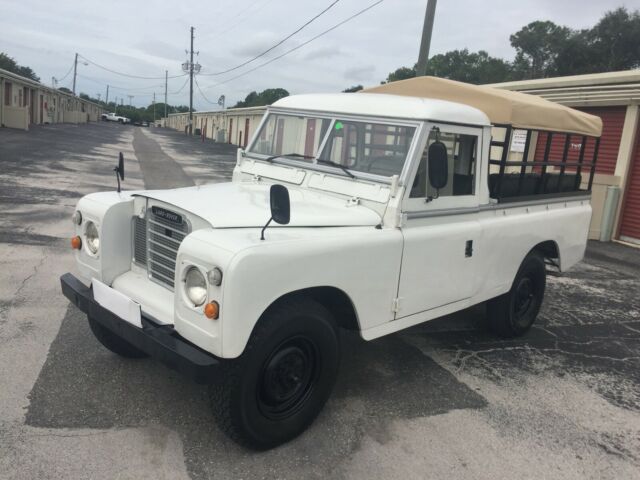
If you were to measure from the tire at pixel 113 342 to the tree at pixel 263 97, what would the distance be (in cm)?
6542

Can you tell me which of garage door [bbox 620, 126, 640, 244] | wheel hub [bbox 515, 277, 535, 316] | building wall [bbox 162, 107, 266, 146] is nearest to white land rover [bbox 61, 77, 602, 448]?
wheel hub [bbox 515, 277, 535, 316]

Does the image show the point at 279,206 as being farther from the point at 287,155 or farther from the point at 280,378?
the point at 287,155

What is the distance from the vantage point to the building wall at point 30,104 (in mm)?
29188

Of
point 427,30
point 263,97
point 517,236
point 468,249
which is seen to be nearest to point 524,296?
point 517,236

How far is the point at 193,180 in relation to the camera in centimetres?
1573

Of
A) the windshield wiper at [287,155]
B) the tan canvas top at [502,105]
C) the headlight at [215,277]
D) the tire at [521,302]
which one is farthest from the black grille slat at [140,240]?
the tire at [521,302]

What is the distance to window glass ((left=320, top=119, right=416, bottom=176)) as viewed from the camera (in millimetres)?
3764

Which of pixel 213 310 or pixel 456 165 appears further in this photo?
pixel 456 165

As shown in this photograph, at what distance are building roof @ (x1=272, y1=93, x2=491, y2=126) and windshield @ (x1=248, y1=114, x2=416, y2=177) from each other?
0.33ft

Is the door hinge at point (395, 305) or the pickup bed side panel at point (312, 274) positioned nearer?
the pickup bed side panel at point (312, 274)

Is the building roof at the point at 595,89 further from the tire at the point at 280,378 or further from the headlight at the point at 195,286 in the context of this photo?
the headlight at the point at 195,286

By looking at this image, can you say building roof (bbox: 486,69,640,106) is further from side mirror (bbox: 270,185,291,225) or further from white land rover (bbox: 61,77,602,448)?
side mirror (bbox: 270,185,291,225)

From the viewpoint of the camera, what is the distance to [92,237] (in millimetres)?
3572

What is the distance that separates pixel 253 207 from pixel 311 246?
63 centimetres
